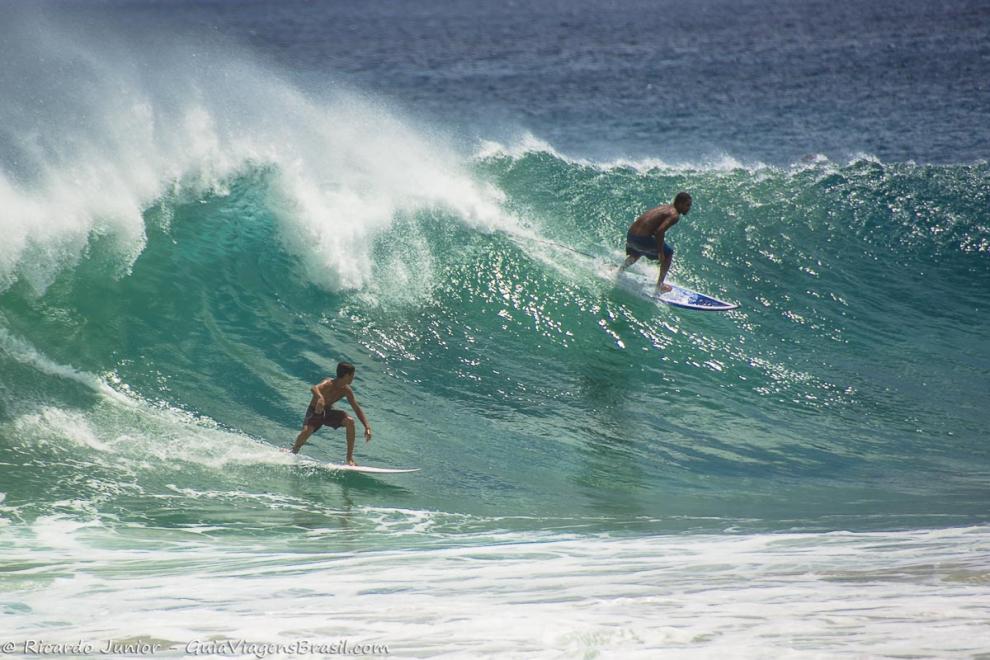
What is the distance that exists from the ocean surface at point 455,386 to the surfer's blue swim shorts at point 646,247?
0.57 meters

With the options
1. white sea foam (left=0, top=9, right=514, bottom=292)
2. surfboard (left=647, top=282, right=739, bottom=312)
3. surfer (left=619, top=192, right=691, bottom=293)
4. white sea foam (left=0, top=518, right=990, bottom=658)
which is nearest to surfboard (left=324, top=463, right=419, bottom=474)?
white sea foam (left=0, top=518, right=990, bottom=658)

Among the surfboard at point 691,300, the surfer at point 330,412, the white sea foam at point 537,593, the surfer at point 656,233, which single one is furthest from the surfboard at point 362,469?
the surfboard at point 691,300

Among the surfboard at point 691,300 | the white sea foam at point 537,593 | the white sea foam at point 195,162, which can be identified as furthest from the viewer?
the surfboard at point 691,300

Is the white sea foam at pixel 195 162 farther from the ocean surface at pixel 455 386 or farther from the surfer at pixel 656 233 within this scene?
the surfer at pixel 656 233

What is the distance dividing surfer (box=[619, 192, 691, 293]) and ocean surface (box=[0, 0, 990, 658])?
1.73 ft

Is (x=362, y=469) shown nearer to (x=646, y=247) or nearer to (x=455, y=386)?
(x=455, y=386)

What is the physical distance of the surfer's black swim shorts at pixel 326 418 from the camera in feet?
32.0

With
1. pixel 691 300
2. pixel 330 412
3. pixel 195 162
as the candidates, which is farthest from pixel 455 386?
pixel 195 162

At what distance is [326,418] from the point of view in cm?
978

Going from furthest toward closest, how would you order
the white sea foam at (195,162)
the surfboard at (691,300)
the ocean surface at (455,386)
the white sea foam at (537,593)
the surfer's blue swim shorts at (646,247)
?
the surfboard at (691,300) → the surfer's blue swim shorts at (646,247) → the white sea foam at (195,162) → the ocean surface at (455,386) → the white sea foam at (537,593)

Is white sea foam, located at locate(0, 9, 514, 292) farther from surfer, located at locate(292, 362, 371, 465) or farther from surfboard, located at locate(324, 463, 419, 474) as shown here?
surfboard, located at locate(324, 463, 419, 474)

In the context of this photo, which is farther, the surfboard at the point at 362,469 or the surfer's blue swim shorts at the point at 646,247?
the surfer's blue swim shorts at the point at 646,247

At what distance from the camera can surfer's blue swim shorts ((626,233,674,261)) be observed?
13.1 m

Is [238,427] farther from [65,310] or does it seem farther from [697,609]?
[697,609]
